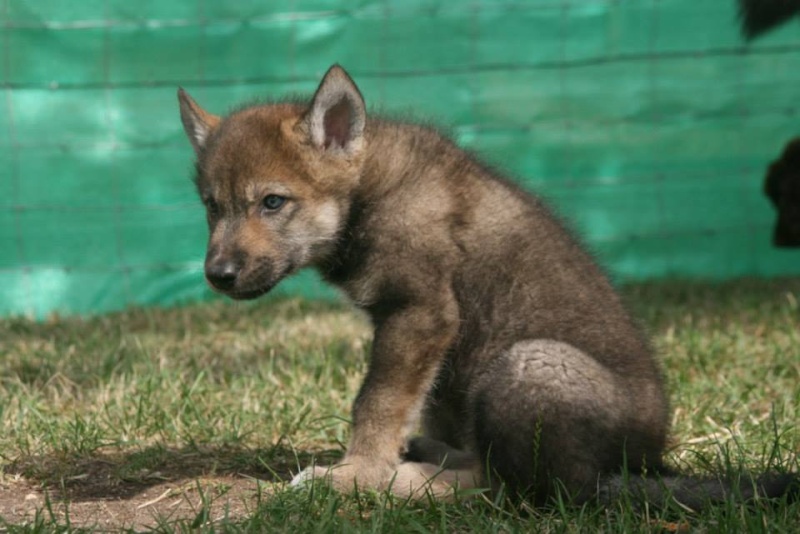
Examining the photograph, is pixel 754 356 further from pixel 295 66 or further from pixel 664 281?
pixel 295 66

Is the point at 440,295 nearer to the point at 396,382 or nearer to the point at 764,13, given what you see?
the point at 396,382

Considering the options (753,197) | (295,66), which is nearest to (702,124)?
(753,197)

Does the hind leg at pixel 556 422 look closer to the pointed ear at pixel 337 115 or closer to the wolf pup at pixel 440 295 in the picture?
the wolf pup at pixel 440 295

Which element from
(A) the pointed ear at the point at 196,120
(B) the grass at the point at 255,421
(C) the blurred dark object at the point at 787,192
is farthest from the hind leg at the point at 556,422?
(C) the blurred dark object at the point at 787,192

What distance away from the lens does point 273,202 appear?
443 cm

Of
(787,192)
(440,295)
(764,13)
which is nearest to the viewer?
(440,295)

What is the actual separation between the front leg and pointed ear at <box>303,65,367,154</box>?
0.74m

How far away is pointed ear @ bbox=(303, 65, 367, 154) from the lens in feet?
14.5

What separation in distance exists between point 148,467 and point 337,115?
1510mm

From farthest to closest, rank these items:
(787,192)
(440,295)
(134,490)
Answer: (787,192), (134,490), (440,295)

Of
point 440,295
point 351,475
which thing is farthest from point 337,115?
point 351,475

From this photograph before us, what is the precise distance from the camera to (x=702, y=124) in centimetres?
962

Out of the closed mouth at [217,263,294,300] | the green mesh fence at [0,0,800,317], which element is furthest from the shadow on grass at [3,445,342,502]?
the green mesh fence at [0,0,800,317]

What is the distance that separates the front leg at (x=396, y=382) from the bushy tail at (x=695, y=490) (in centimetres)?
76
